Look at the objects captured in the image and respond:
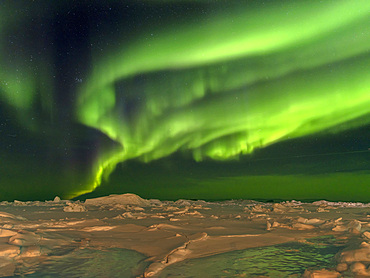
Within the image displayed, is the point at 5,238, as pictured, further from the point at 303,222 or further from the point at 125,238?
the point at 303,222

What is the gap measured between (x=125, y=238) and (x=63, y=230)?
2.15m

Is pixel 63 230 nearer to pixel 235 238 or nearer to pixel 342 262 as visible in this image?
pixel 235 238

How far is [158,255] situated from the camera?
5477mm

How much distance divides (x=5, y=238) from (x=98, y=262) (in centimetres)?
250

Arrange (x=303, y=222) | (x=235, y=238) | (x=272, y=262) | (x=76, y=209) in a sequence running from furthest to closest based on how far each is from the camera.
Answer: (x=76, y=209) < (x=303, y=222) < (x=235, y=238) < (x=272, y=262)

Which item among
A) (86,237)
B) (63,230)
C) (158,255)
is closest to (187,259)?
(158,255)

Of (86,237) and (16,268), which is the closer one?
(16,268)

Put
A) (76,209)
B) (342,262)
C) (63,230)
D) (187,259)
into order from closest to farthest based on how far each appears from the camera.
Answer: (342,262)
(187,259)
(63,230)
(76,209)

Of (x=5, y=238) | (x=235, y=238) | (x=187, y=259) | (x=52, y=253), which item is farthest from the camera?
(x=235, y=238)

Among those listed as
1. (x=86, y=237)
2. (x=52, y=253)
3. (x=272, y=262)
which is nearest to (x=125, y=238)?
(x=86, y=237)

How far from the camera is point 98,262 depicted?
16.6 feet

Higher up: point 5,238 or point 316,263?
point 5,238

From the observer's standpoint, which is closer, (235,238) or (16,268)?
(16,268)

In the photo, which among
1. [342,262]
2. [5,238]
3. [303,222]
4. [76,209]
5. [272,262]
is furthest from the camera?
[76,209]
